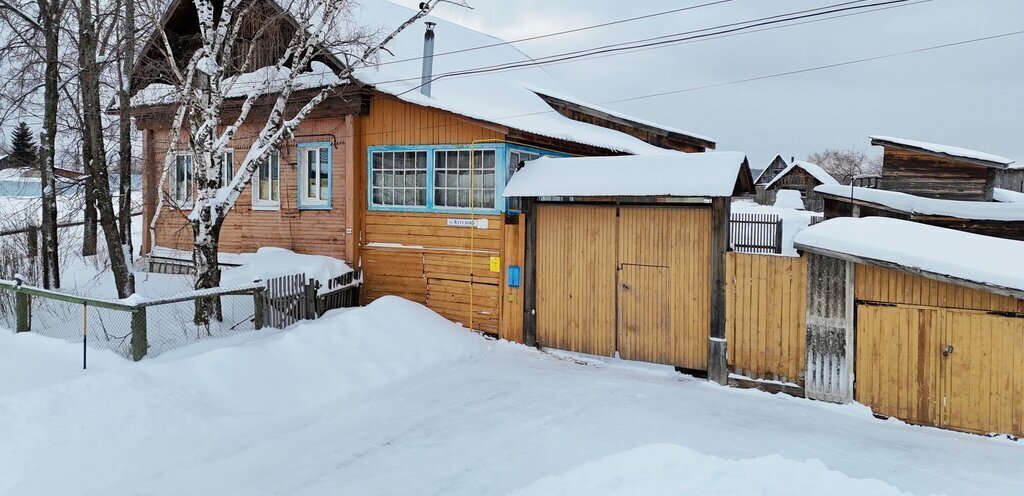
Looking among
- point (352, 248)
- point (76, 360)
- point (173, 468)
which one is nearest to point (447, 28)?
point (352, 248)

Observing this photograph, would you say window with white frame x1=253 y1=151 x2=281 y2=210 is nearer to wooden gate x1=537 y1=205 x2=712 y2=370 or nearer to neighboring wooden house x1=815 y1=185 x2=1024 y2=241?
wooden gate x1=537 y1=205 x2=712 y2=370

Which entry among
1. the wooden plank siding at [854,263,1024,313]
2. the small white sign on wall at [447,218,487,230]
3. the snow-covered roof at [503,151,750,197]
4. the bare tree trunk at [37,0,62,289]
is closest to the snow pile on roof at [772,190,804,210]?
the snow-covered roof at [503,151,750,197]

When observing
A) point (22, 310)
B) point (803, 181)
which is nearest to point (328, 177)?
point (22, 310)

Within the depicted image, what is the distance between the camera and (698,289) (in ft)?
31.4

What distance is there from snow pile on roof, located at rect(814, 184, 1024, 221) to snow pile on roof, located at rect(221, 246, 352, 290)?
1459cm

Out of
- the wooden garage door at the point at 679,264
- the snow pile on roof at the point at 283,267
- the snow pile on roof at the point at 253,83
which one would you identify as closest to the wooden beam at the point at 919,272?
the wooden garage door at the point at 679,264

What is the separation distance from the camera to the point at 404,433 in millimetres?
6781

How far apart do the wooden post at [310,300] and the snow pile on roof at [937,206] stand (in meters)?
15.2

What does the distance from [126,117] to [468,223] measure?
6.96m

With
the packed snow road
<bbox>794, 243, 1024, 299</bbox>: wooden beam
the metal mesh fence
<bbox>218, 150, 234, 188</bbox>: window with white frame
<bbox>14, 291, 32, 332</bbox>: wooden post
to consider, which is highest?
<bbox>218, 150, 234, 188</bbox>: window with white frame

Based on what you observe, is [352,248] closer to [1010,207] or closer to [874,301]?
[874,301]

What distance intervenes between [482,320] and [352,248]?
10.6ft

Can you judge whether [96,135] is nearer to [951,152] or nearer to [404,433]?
[404,433]

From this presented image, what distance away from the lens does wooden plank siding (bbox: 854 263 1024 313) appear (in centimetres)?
750
